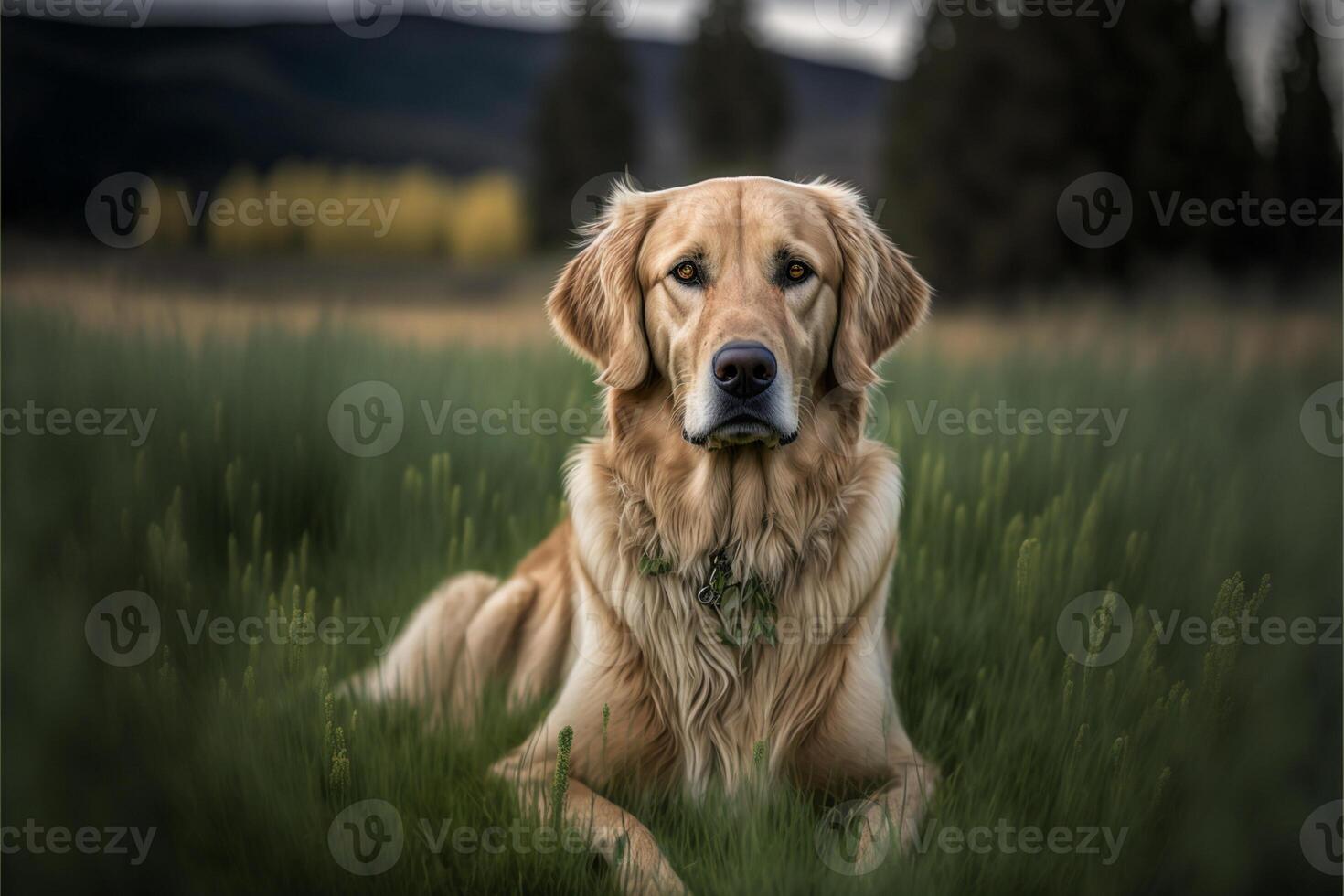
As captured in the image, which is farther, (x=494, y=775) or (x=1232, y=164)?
(x=1232, y=164)

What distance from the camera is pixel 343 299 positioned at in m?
5.24

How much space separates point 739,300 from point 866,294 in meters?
0.58

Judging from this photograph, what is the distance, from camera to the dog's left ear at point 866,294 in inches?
115

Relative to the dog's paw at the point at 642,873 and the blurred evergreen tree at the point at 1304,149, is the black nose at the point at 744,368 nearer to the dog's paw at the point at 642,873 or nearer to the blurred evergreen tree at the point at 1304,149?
the dog's paw at the point at 642,873

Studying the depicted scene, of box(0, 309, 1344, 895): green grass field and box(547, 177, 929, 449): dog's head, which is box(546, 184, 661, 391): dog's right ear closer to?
box(547, 177, 929, 449): dog's head

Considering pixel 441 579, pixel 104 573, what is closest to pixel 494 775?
pixel 441 579

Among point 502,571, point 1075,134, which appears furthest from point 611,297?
point 1075,134

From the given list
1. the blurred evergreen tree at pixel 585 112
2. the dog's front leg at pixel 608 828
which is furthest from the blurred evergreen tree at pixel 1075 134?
the dog's front leg at pixel 608 828

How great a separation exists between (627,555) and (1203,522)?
235cm

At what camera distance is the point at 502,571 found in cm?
389

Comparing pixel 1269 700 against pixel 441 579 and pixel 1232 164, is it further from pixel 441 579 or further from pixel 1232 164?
pixel 1232 164

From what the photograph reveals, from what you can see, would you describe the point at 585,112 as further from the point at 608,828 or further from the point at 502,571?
the point at 608,828

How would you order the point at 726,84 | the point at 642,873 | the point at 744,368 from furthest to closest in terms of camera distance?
the point at 726,84, the point at 744,368, the point at 642,873

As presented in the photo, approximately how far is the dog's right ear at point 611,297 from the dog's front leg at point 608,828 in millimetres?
1211
